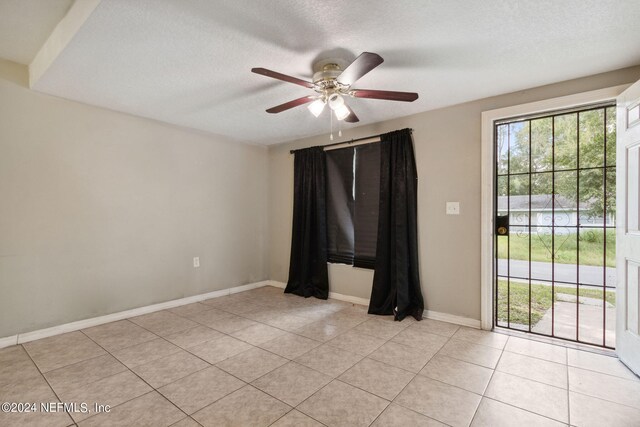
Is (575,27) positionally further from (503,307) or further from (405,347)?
(503,307)

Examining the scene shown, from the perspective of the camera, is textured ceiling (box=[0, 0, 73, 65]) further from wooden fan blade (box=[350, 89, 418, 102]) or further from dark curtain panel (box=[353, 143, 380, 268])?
dark curtain panel (box=[353, 143, 380, 268])

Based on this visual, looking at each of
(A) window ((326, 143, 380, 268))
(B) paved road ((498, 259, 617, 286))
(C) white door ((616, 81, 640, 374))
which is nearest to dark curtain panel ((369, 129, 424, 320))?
(A) window ((326, 143, 380, 268))

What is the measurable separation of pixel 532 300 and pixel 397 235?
231 cm

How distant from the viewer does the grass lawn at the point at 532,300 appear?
3436 mm

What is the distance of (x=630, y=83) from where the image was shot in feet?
7.59

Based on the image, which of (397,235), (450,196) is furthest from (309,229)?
(450,196)

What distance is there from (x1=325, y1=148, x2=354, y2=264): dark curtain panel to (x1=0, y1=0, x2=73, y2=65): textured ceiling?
291 cm

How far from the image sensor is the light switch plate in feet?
10.2

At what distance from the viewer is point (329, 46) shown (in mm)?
2004

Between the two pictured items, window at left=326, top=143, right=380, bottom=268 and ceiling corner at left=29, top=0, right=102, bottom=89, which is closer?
ceiling corner at left=29, top=0, right=102, bottom=89

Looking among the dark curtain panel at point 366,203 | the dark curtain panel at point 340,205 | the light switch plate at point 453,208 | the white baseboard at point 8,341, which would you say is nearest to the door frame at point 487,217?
the light switch plate at point 453,208

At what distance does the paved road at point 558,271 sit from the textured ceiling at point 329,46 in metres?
2.15

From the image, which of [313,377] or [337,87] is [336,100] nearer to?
[337,87]

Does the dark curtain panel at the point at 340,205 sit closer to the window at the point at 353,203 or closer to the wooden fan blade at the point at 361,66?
the window at the point at 353,203
